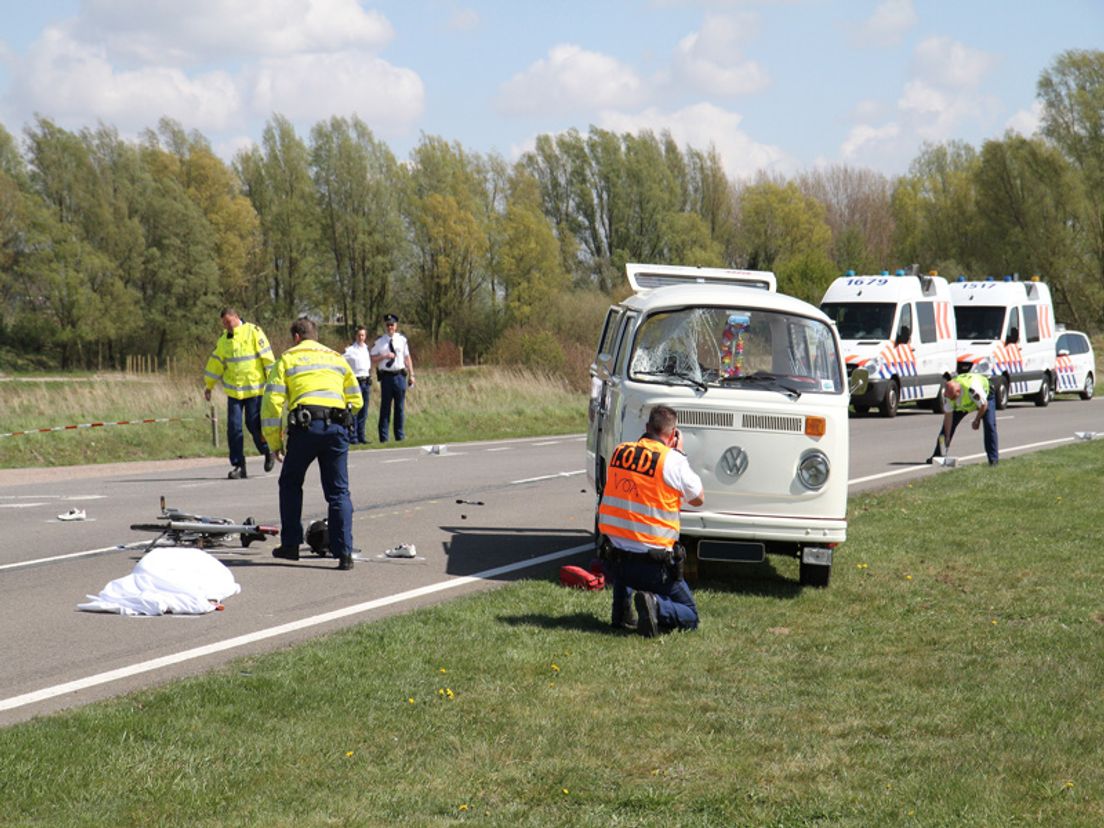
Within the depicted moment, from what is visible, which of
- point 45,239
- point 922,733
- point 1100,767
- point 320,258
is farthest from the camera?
point 320,258

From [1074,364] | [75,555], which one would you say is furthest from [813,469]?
[1074,364]

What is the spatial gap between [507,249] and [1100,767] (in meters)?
65.8

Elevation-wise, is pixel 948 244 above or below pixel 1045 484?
above

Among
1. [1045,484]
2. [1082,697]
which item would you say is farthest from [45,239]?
[1082,697]

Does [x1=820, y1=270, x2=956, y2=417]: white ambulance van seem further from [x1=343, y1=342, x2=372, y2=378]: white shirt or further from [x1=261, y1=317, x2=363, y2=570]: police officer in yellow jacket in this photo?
[x1=261, y1=317, x2=363, y2=570]: police officer in yellow jacket

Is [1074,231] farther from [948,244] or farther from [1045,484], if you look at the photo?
[1045,484]

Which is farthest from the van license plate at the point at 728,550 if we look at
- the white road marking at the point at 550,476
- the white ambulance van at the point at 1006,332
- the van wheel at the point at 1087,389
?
the van wheel at the point at 1087,389

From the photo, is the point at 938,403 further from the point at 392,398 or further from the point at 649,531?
the point at 649,531

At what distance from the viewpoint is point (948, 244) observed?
7406cm

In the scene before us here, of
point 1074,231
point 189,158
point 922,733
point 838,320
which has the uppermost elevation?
point 189,158

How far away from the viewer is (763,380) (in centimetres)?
1023

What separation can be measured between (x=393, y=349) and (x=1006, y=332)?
1591cm

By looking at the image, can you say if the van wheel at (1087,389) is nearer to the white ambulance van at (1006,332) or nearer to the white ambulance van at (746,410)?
the white ambulance van at (1006,332)

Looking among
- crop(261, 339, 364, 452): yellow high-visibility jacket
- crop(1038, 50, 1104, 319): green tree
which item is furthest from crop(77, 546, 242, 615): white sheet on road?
crop(1038, 50, 1104, 319): green tree
